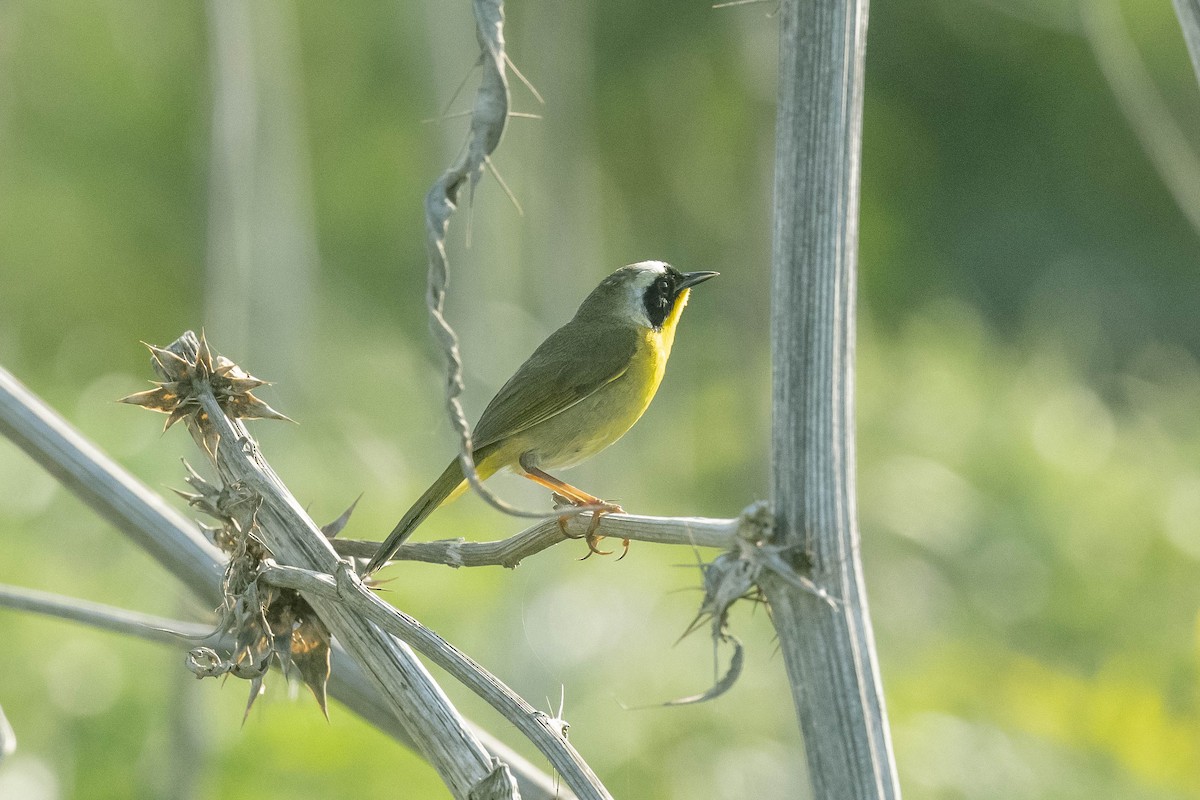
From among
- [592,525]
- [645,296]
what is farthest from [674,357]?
[592,525]

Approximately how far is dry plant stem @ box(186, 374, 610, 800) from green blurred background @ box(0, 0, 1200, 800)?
327 millimetres

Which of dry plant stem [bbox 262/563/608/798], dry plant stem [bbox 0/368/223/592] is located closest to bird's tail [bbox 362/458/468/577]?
dry plant stem [bbox 0/368/223/592]

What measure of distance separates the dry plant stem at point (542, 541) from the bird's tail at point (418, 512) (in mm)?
17

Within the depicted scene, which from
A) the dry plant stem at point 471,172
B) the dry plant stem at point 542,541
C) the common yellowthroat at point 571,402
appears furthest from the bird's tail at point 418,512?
the dry plant stem at point 471,172

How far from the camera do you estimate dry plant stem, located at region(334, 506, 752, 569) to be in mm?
923

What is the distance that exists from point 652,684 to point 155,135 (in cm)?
802

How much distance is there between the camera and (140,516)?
1326 millimetres

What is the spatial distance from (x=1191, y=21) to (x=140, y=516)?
43.8 inches

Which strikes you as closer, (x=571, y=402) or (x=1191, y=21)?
(x=1191, y=21)

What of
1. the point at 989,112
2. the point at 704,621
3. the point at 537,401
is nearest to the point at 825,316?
the point at 704,621

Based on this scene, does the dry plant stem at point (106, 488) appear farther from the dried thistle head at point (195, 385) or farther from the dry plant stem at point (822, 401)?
the dry plant stem at point (822, 401)

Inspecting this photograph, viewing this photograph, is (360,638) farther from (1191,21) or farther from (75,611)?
(1191,21)

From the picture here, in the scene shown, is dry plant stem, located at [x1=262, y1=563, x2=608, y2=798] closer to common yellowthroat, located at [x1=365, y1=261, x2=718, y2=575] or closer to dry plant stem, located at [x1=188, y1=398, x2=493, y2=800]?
dry plant stem, located at [x1=188, y1=398, x2=493, y2=800]

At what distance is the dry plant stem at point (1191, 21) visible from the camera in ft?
3.43
